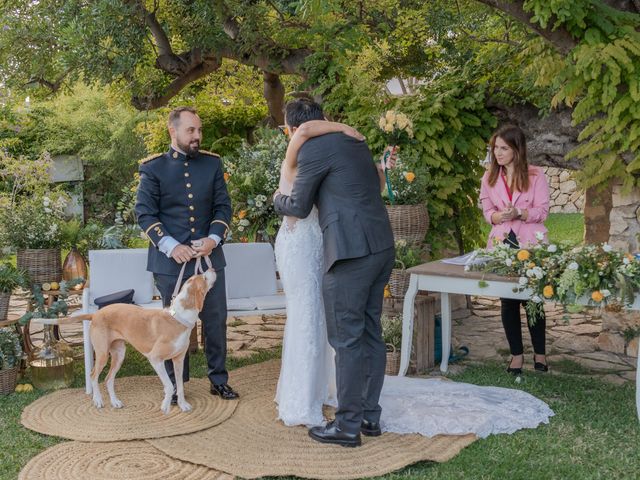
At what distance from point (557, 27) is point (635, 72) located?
66 centimetres

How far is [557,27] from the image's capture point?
585cm

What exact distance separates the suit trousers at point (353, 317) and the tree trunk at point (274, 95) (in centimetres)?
639

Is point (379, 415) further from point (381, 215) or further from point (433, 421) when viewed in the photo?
point (381, 215)

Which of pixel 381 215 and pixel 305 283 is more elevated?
pixel 381 215

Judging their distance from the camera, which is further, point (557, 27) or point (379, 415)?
point (557, 27)

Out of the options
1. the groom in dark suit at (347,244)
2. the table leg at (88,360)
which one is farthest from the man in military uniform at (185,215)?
the groom in dark suit at (347,244)

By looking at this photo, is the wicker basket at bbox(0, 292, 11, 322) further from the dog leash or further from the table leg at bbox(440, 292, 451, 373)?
the table leg at bbox(440, 292, 451, 373)

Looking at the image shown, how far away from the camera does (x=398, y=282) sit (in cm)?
618

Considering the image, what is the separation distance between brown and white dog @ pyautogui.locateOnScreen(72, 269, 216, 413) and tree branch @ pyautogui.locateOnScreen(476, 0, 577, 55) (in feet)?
9.71

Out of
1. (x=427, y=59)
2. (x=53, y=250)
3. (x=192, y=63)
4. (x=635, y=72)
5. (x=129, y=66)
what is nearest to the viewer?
(x=635, y=72)

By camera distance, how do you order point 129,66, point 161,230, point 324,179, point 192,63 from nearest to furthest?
point 324,179
point 161,230
point 129,66
point 192,63

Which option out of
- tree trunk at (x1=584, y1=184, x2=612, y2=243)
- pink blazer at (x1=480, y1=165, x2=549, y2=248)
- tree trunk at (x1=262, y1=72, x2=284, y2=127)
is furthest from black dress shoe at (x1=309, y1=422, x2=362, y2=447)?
tree trunk at (x1=262, y1=72, x2=284, y2=127)

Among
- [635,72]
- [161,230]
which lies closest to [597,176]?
[635,72]

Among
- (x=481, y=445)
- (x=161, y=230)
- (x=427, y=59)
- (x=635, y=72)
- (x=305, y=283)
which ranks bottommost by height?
(x=481, y=445)
